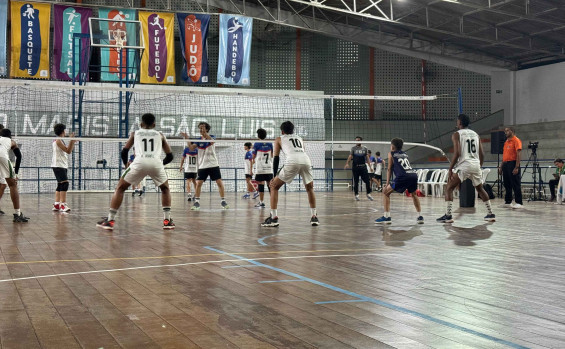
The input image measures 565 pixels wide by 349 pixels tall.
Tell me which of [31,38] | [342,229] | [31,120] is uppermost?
[31,38]

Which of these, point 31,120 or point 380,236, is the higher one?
point 31,120

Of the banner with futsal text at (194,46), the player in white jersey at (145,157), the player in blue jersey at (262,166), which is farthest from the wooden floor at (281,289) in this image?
the banner with futsal text at (194,46)

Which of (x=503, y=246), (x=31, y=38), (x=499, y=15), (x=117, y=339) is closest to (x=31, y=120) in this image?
(x=31, y=38)

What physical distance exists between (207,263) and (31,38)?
2028cm

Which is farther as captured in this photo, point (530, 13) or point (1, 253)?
point (530, 13)

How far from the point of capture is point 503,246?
22.9 feet

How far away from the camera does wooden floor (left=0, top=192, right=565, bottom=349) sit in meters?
3.12

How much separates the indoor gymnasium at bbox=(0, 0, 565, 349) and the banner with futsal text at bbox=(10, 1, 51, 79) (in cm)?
5

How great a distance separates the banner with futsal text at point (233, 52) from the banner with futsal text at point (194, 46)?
67cm

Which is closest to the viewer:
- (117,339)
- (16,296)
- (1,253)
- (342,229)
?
(117,339)

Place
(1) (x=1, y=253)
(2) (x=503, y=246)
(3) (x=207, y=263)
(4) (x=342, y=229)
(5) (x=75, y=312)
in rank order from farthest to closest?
(4) (x=342, y=229)
(2) (x=503, y=246)
(1) (x=1, y=253)
(3) (x=207, y=263)
(5) (x=75, y=312)

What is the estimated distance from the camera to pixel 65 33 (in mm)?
23453

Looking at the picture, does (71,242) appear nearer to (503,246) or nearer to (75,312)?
(75,312)

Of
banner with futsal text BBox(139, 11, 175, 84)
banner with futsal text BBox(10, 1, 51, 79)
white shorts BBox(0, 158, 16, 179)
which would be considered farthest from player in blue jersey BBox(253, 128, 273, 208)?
banner with futsal text BBox(10, 1, 51, 79)
